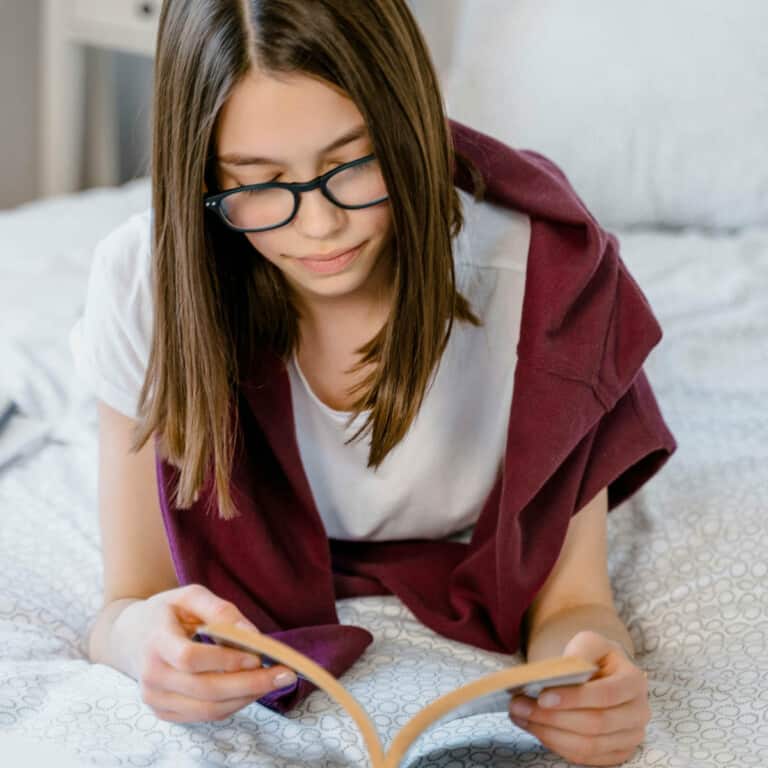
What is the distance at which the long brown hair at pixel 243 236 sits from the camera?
2.63 ft

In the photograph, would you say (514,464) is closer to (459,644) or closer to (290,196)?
(459,644)

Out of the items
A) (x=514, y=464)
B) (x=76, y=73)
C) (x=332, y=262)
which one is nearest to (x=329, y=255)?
(x=332, y=262)

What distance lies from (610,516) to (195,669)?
0.53 m

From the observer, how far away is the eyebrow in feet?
2.68

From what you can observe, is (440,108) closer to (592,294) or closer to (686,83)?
(592,294)

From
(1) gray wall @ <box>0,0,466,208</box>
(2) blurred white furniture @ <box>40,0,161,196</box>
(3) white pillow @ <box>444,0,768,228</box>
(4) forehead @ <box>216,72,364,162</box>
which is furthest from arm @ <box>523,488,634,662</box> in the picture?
(1) gray wall @ <box>0,0,466,208</box>

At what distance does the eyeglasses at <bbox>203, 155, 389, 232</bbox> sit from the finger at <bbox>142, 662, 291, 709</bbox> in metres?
0.31

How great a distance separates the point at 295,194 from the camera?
0.83 metres

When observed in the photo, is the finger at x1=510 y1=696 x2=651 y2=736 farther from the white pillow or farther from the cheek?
the white pillow

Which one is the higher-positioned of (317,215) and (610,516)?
(317,215)

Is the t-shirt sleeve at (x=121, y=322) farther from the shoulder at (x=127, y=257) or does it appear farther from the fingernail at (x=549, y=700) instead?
the fingernail at (x=549, y=700)

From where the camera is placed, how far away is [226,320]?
95 cm

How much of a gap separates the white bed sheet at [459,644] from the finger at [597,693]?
57mm

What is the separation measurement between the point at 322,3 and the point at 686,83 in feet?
3.17
